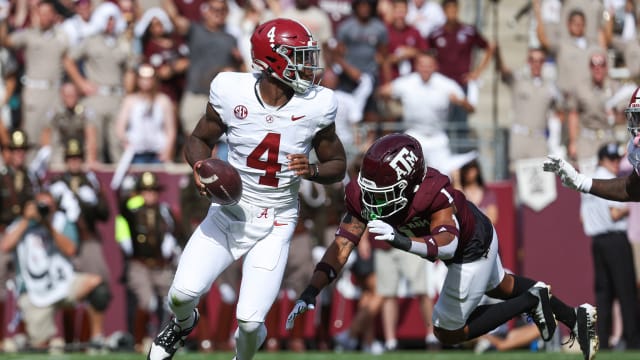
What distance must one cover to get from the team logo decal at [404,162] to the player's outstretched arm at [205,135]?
1.09 metres

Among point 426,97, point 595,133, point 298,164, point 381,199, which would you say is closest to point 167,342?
point 298,164

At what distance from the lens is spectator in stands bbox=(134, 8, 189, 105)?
12.0 meters

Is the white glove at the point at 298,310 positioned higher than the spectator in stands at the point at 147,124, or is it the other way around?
the spectator in stands at the point at 147,124

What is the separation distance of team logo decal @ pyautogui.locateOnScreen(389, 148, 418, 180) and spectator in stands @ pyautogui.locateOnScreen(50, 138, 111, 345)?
16.3ft

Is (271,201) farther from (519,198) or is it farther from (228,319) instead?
(519,198)

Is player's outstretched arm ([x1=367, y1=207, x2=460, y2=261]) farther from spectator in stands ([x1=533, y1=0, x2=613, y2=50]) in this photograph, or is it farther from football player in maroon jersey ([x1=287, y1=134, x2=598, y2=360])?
spectator in stands ([x1=533, y1=0, x2=613, y2=50])

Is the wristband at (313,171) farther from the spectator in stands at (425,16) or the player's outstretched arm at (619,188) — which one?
the spectator in stands at (425,16)

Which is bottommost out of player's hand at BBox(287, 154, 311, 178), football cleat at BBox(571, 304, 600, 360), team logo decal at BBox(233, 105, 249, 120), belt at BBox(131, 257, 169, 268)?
belt at BBox(131, 257, 169, 268)

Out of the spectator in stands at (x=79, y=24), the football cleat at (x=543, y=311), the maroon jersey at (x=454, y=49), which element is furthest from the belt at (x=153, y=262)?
the football cleat at (x=543, y=311)

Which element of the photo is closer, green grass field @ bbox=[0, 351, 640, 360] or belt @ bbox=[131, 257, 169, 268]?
green grass field @ bbox=[0, 351, 640, 360]

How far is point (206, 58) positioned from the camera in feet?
38.4

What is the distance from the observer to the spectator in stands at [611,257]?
413 inches

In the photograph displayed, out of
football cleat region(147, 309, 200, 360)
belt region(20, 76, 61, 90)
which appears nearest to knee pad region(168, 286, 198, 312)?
football cleat region(147, 309, 200, 360)

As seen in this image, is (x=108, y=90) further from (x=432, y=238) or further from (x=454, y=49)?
(x=432, y=238)
